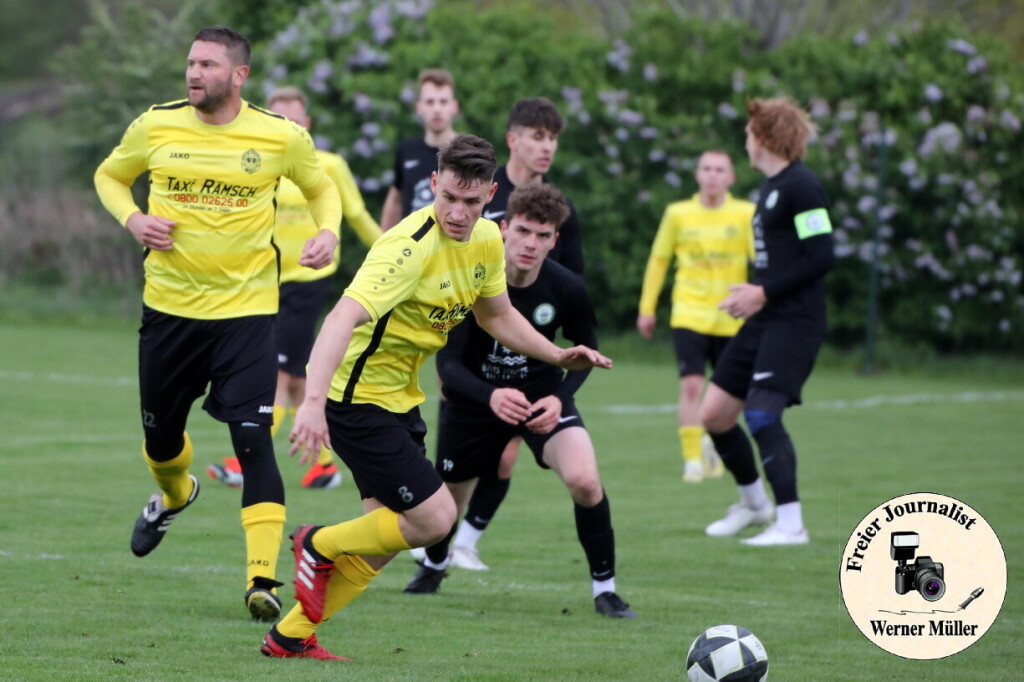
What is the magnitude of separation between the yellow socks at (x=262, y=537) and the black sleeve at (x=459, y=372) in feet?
2.88

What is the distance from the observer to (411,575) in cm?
733

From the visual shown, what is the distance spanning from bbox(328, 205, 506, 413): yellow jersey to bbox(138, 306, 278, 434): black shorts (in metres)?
0.92

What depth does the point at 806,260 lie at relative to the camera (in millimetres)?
8391

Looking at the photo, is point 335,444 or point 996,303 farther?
point 996,303

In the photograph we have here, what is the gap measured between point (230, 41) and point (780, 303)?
140 inches

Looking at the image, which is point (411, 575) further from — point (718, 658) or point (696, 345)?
point (696, 345)

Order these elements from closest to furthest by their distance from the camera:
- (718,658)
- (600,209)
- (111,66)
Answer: (718,658) → (600,209) → (111,66)

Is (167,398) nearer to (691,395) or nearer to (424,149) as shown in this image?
(424,149)

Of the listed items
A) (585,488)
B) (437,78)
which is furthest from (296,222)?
(585,488)

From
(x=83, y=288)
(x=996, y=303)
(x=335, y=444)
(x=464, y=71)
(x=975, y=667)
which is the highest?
(x=335, y=444)

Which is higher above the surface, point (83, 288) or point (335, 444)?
point (335, 444)

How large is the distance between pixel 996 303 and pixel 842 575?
14.9 metres

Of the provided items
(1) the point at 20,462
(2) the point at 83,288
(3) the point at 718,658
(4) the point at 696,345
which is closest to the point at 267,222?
(3) the point at 718,658

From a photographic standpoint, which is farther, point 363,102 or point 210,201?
point 363,102
